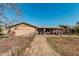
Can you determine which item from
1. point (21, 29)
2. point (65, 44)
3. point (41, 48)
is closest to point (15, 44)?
point (21, 29)

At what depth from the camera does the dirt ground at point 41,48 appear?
24.1ft

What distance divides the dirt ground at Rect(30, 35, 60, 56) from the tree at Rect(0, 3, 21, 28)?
48 centimetres

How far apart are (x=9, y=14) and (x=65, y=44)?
106 cm

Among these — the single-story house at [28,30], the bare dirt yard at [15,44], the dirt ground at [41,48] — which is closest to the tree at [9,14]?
the single-story house at [28,30]

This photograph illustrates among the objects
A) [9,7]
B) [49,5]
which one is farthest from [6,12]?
[49,5]

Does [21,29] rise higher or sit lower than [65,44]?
higher

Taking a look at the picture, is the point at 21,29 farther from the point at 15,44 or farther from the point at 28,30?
the point at 15,44

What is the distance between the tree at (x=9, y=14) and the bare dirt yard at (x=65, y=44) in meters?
0.64

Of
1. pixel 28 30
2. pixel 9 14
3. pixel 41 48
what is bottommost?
pixel 41 48

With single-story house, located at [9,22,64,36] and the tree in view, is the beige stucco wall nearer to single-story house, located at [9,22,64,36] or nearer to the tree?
single-story house, located at [9,22,64,36]

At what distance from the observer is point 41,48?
7.40 meters

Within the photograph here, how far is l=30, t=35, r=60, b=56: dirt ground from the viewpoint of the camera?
7352 millimetres

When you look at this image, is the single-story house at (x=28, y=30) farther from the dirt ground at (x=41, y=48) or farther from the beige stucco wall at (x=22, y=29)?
the dirt ground at (x=41, y=48)

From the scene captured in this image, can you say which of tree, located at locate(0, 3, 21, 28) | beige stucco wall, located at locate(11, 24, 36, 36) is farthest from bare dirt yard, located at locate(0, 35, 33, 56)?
tree, located at locate(0, 3, 21, 28)
